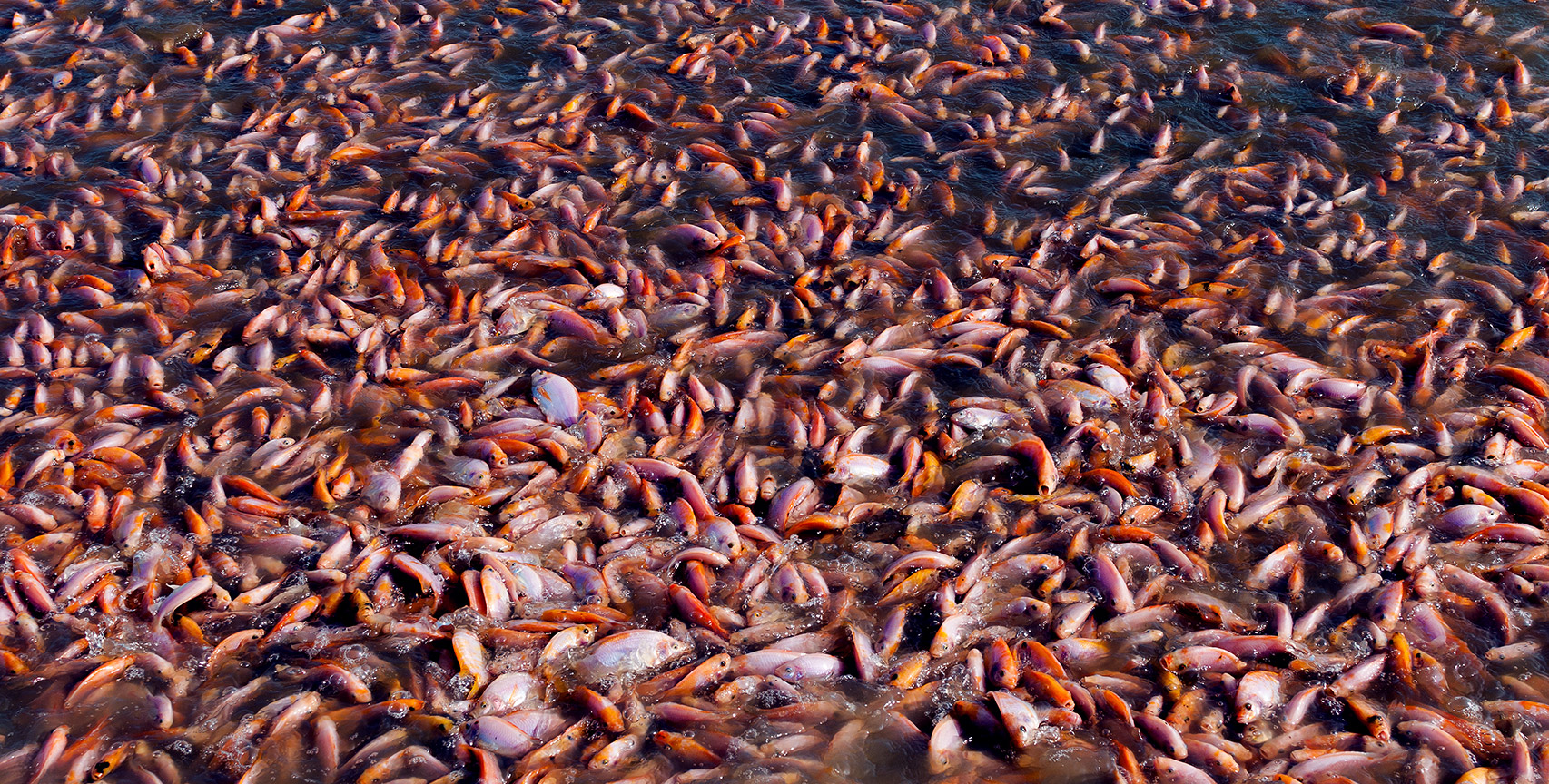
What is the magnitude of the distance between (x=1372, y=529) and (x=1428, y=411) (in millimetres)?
1736

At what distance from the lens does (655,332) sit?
31.9ft

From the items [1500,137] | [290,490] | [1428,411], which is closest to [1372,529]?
[1428,411]

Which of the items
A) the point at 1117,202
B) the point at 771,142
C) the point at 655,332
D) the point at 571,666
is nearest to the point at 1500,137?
the point at 1117,202

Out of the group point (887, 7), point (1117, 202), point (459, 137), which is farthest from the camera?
point (887, 7)

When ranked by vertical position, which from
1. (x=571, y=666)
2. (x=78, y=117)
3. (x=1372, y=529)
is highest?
(x=78, y=117)

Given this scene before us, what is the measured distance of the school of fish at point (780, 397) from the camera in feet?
21.9

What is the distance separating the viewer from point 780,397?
9031mm

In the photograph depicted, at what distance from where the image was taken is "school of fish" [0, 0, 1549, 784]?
668 centimetres

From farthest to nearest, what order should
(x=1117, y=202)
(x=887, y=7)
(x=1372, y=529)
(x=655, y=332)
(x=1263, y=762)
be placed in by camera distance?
(x=887, y=7)
(x=1117, y=202)
(x=655, y=332)
(x=1372, y=529)
(x=1263, y=762)

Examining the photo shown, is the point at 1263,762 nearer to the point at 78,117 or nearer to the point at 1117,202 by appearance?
the point at 1117,202

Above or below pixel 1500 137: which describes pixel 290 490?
below

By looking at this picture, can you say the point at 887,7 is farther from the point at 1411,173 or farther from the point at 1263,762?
the point at 1263,762

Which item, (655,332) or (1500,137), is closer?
(655,332)

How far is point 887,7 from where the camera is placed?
14.2 m
